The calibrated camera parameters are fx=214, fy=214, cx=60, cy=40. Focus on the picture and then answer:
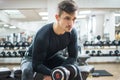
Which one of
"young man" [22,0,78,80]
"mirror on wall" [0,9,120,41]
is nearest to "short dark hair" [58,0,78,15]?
"young man" [22,0,78,80]

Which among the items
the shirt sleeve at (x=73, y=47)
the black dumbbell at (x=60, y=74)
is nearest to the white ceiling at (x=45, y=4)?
the shirt sleeve at (x=73, y=47)

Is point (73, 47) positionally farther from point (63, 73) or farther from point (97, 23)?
point (97, 23)

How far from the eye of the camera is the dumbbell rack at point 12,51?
24.3ft

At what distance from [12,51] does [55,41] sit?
6.39 meters

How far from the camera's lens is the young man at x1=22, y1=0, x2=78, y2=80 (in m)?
1.50

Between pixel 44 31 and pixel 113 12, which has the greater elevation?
pixel 113 12

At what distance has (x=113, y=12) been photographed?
815 centimetres

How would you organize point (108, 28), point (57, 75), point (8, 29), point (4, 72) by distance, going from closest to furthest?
point (57, 75)
point (4, 72)
point (108, 28)
point (8, 29)

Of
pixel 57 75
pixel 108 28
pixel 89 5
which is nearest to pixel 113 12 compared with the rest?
pixel 108 28

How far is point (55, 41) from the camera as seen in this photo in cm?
168

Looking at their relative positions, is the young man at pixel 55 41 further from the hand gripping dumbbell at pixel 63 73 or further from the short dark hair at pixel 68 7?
the hand gripping dumbbell at pixel 63 73

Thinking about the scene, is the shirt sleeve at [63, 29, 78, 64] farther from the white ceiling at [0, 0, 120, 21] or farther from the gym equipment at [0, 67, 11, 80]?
the white ceiling at [0, 0, 120, 21]

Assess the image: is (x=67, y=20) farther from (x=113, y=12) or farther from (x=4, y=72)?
(x=113, y=12)

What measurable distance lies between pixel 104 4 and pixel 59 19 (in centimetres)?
628
